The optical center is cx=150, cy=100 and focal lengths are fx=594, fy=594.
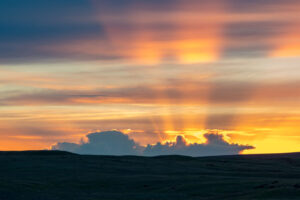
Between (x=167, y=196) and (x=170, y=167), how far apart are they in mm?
34643

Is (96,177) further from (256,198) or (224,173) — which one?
(256,198)

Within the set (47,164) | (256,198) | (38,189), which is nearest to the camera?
(256,198)

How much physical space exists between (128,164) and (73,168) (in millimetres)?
12172

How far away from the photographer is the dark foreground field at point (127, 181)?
5772 cm

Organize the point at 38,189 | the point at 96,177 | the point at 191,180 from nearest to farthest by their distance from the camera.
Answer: the point at 38,189, the point at 191,180, the point at 96,177

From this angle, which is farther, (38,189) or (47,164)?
(47,164)

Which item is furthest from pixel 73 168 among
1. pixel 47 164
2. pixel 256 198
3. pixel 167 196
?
pixel 256 198

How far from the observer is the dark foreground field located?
57.7 m

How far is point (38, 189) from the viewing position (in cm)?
6216

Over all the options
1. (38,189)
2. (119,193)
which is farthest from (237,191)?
(38,189)

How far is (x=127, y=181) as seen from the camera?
7144 centimetres

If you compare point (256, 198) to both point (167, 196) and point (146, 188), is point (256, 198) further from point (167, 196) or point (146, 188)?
point (146, 188)

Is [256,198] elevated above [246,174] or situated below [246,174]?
below

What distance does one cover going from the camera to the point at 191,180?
70.8 meters
